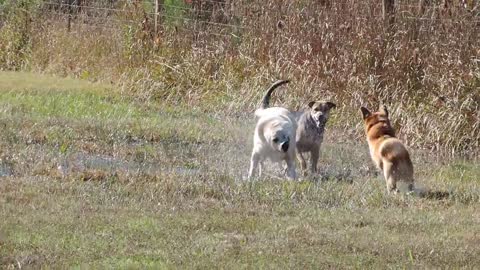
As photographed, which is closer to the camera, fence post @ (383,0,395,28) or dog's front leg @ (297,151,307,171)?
dog's front leg @ (297,151,307,171)

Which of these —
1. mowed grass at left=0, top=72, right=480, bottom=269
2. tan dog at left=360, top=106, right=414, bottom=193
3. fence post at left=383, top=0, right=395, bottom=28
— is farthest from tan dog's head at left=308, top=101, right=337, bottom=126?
fence post at left=383, top=0, right=395, bottom=28

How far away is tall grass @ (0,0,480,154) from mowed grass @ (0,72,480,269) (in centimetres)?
73

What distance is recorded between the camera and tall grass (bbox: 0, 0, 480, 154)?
44.5 ft

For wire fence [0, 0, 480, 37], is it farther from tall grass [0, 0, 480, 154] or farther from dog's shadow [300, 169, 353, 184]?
dog's shadow [300, 169, 353, 184]

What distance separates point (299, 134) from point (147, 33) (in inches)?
270

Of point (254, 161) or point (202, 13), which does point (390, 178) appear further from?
point (202, 13)

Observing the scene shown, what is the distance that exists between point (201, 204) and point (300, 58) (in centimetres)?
653

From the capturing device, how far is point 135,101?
16.8 meters

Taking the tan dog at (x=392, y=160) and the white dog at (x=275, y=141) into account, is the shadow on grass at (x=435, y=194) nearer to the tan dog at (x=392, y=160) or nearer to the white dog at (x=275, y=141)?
the tan dog at (x=392, y=160)

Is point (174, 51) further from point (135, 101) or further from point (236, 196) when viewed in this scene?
point (236, 196)

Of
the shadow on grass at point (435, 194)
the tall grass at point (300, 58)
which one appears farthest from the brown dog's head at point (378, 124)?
the tall grass at point (300, 58)

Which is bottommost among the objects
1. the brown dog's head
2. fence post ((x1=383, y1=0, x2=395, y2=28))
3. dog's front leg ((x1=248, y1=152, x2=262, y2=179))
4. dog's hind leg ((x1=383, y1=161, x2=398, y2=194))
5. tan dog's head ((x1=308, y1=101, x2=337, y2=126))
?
dog's front leg ((x1=248, y1=152, x2=262, y2=179))

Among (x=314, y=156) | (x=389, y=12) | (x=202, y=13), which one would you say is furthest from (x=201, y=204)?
(x=202, y=13)

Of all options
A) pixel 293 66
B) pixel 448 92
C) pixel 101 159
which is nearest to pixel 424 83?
pixel 448 92
